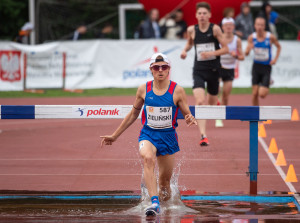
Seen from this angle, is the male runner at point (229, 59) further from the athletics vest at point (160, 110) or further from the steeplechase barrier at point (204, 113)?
the athletics vest at point (160, 110)

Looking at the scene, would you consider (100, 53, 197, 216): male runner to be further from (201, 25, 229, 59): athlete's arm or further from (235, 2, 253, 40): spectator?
(235, 2, 253, 40): spectator

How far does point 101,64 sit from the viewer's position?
23688 millimetres

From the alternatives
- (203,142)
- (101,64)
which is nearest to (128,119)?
(203,142)

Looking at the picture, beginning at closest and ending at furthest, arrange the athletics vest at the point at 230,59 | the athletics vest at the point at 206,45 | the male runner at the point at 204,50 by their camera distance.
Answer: the male runner at the point at 204,50, the athletics vest at the point at 206,45, the athletics vest at the point at 230,59

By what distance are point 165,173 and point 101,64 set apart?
53.6 ft

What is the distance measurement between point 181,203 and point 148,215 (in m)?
0.81

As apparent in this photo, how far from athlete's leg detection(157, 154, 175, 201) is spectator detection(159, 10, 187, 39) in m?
16.9

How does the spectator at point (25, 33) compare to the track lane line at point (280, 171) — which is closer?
the track lane line at point (280, 171)

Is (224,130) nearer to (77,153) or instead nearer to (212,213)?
(77,153)

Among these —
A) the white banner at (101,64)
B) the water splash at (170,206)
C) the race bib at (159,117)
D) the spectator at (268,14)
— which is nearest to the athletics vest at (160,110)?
the race bib at (159,117)

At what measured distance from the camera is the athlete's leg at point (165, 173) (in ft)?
24.7

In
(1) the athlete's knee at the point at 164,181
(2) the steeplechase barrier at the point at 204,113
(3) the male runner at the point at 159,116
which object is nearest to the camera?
(3) the male runner at the point at 159,116

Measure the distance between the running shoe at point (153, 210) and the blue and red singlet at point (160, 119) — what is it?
2.25 ft

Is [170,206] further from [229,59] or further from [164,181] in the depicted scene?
[229,59]
